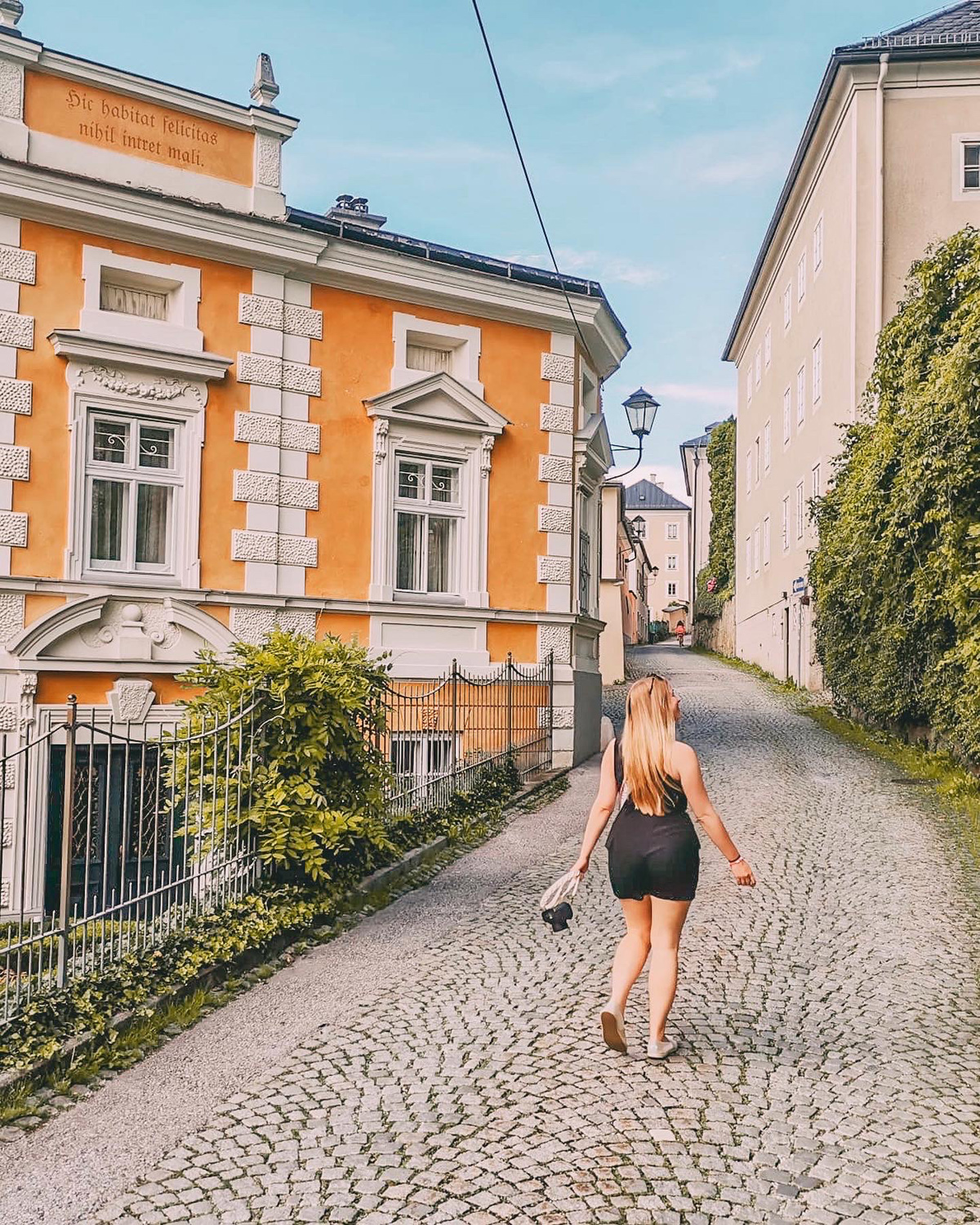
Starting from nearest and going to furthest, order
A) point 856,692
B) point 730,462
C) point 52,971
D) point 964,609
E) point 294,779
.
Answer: point 52,971
point 294,779
point 964,609
point 856,692
point 730,462

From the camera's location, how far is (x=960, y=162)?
78.4ft

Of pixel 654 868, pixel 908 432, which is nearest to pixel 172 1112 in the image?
pixel 654 868

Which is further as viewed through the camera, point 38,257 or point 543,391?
point 543,391

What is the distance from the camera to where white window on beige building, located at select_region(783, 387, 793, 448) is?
31.8m

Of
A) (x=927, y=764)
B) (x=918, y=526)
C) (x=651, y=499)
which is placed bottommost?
(x=927, y=764)

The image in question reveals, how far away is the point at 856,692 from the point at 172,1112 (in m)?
16.1

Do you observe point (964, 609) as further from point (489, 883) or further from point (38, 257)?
point (38, 257)

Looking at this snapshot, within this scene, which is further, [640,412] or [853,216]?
[853,216]

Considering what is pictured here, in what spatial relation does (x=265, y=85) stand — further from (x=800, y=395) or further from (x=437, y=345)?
(x=800, y=395)

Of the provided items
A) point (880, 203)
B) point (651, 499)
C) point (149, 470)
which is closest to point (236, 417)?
point (149, 470)

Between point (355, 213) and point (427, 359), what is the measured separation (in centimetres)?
399

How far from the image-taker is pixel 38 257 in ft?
39.0

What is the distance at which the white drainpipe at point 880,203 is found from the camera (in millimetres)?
23594

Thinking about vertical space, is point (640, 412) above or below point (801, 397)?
below
